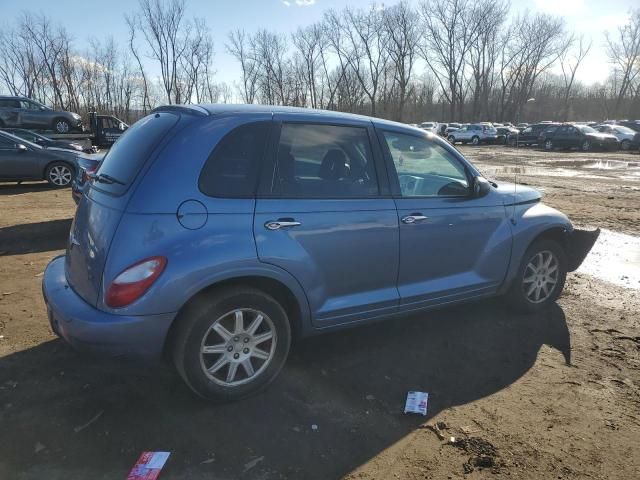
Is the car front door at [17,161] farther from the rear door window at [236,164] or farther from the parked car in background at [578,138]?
the parked car in background at [578,138]

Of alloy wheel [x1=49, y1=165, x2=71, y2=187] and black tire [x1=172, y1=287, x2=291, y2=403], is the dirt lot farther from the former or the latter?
alloy wheel [x1=49, y1=165, x2=71, y2=187]

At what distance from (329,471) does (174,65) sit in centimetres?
6340

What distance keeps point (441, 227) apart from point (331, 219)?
3.37 feet

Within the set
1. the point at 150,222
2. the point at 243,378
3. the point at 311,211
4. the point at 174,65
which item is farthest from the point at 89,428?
the point at 174,65

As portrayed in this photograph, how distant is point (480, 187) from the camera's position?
154 inches

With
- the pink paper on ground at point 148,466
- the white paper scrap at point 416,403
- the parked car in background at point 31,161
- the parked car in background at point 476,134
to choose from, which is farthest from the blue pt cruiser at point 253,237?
the parked car in background at point 476,134

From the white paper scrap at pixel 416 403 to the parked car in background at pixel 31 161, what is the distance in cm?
1122

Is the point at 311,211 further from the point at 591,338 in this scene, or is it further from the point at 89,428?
the point at 591,338

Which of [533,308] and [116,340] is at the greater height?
[116,340]

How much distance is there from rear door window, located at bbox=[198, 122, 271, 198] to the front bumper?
11.0 feet

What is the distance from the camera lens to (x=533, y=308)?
455 centimetres

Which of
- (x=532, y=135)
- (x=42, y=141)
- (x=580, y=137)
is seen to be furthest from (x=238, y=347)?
(x=532, y=135)

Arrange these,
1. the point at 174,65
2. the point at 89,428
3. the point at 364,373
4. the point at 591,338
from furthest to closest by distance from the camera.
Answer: the point at 174,65, the point at 591,338, the point at 364,373, the point at 89,428

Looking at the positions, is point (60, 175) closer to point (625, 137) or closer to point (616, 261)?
point (616, 261)
